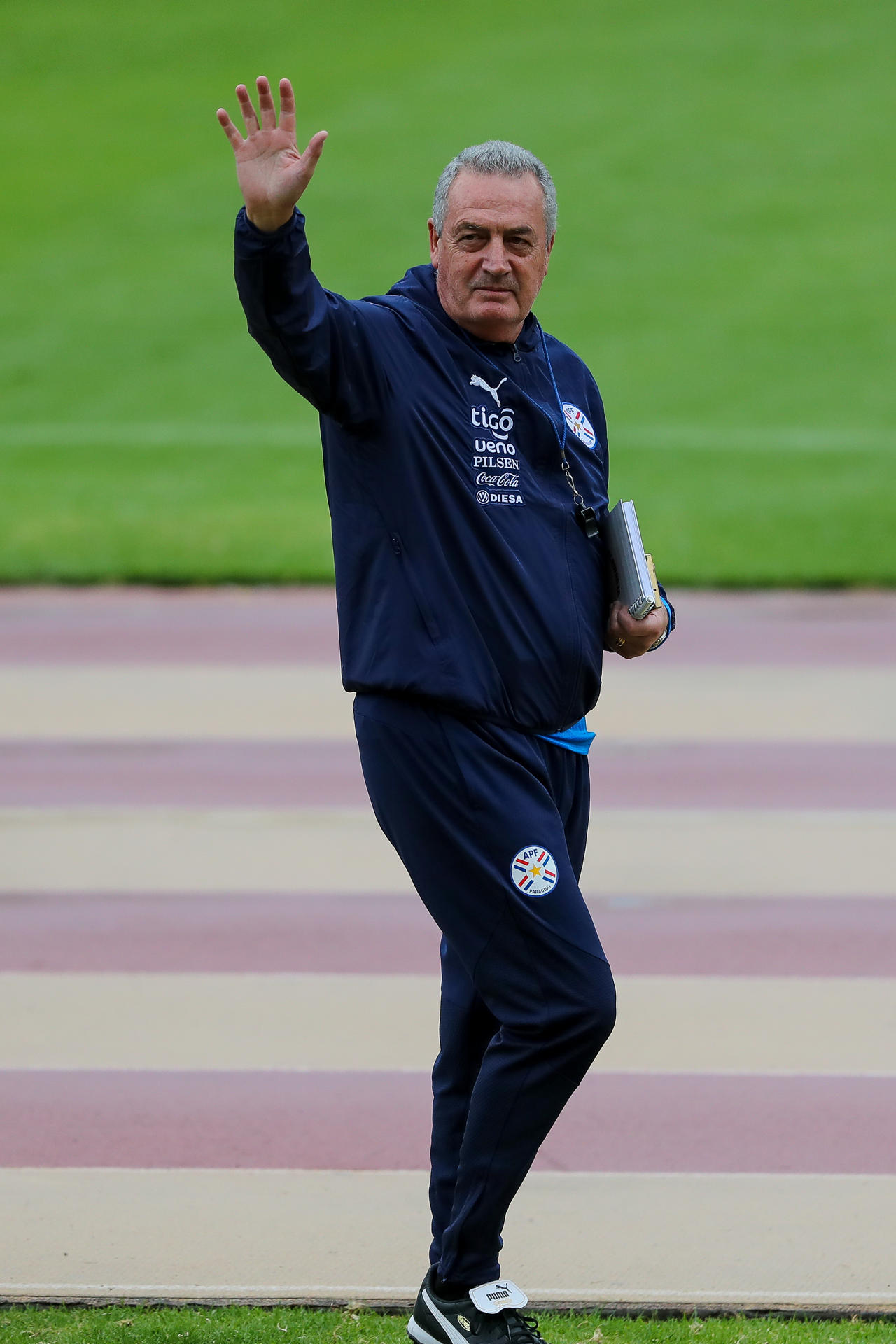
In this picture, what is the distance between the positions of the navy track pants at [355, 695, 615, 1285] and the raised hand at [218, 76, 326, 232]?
2.63 feet

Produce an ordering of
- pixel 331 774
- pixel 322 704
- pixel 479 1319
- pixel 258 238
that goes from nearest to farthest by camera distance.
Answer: pixel 258 238 < pixel 479 1319 < pixel 331 774 < pixel 322 704

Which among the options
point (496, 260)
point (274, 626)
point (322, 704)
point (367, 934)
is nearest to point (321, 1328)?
point (496, 260)

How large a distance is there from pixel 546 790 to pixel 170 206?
2806 cm

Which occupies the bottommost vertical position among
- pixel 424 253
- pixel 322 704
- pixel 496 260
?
pixel 322 704

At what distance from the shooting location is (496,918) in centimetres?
291

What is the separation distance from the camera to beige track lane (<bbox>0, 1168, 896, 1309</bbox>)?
339 centimetres

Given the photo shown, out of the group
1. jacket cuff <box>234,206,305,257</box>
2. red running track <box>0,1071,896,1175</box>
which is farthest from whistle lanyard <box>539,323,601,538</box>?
red running track <box>0,1071,896,1175</box>

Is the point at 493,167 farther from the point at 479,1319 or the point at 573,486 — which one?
the point at 479,1319

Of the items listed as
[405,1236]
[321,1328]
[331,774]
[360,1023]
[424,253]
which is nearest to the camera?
[321,1328]

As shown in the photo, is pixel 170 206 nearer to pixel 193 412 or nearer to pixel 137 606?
pixel 193 412

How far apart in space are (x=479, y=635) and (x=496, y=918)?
0.46 m

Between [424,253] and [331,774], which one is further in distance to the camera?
[424,253]

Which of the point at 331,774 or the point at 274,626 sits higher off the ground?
the point at 274,626

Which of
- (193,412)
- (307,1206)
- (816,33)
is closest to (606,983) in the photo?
(307,1206)
